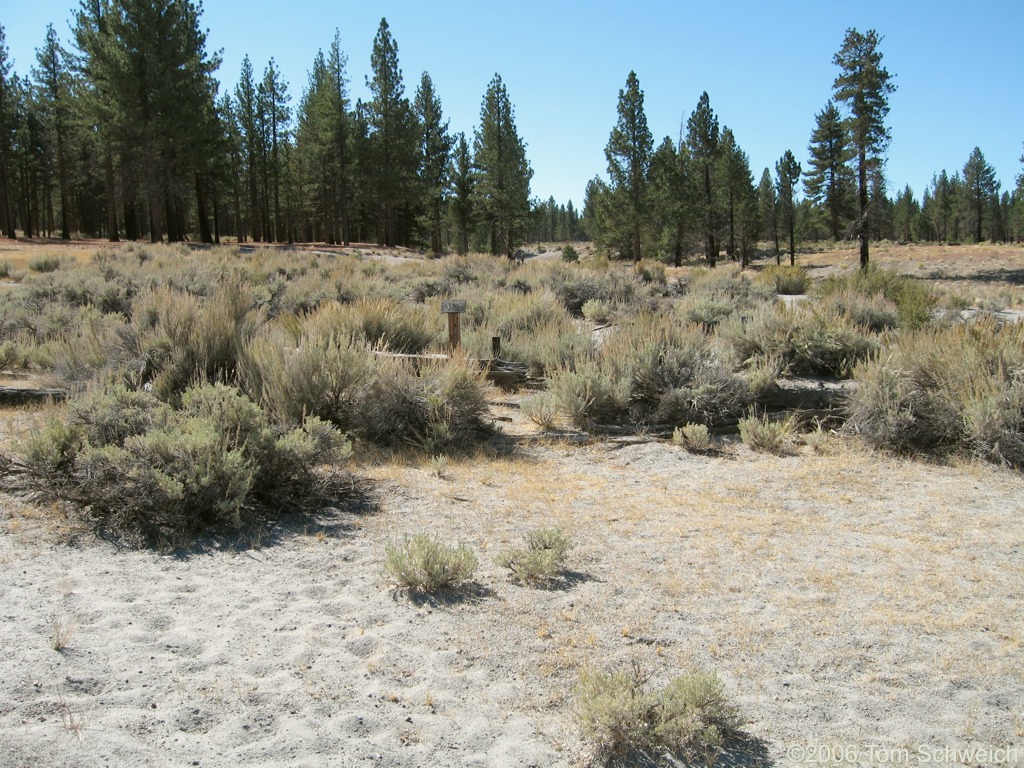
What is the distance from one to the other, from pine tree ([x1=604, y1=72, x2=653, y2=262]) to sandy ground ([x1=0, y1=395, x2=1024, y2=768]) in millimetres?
39399

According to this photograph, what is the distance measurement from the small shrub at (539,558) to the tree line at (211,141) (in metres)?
33.3

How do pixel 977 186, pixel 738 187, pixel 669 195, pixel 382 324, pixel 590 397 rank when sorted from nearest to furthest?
pixel 590 397 < pixel 382 324 < pixel 669 195 < pixel 738 187 < pixel 977 186

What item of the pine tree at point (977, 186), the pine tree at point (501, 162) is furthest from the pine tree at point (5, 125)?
the pine tree at point (977, 186)

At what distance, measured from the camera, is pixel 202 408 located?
5777 mm

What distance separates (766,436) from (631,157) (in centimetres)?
3821

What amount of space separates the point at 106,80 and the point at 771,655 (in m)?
36.7

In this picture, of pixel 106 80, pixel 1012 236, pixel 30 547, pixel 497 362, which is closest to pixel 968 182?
pixel 1012 236

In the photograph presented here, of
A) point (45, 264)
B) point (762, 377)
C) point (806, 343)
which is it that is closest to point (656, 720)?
point (762, 377)

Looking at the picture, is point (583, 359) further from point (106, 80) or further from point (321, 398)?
point (106, 80)

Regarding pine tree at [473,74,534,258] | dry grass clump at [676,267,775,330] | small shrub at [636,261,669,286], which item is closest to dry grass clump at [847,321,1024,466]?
dry grass clump at [676,267,775,330]

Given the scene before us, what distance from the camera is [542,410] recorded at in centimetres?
820

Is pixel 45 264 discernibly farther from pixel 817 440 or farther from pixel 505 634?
pixel 505 634

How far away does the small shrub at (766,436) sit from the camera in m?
7.33

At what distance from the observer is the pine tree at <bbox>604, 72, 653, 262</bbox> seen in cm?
4141
